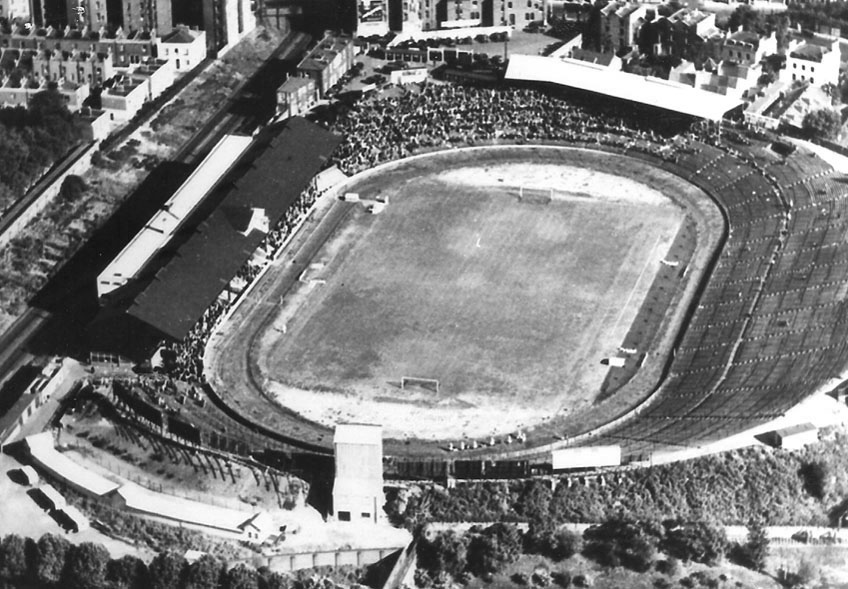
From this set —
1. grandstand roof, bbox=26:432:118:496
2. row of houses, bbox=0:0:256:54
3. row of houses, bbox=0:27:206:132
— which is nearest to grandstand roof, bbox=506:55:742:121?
row of houses, bbox=0:0:256:54

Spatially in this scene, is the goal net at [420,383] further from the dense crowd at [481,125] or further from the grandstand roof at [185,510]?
the dense crowd at [481,125]

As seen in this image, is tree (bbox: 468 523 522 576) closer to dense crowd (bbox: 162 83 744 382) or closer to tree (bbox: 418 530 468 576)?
tree (bbox: 418 530 468 576)

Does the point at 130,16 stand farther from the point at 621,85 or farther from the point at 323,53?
the point at 621,85

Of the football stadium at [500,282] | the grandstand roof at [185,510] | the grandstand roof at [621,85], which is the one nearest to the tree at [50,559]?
the grandstand roof at [185,510]

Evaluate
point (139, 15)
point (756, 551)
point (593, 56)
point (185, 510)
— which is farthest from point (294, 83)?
point (756, 551)

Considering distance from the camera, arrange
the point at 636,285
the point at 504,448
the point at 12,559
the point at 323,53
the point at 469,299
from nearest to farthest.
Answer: the point at 12,559 < the point at 504,448 < the point at 469,299 < the point at 636,285 < the point at 323,53

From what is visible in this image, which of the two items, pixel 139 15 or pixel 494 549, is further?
pixel 139 15
